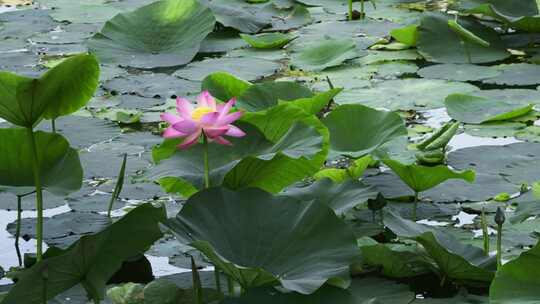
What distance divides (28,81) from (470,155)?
121cm

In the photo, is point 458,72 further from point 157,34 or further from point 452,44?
point 157,34

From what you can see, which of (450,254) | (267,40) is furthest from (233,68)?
(450,254)

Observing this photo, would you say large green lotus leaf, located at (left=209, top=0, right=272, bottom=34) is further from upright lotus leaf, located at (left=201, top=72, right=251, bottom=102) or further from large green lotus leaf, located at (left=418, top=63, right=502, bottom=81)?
upright lotus leaf, located at (left=201, top=72, right=251, bottom=102)

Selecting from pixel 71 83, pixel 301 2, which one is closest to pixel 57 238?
pixel 71 83

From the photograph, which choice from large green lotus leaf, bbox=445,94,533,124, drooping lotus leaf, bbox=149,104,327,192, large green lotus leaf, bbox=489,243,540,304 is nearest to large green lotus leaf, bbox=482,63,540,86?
large green lotus leaf, bbox=445,94,533,124

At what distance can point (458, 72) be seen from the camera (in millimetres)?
3377

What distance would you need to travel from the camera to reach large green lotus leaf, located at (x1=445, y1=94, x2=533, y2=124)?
2.94 m

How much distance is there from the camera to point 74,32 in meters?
3.99

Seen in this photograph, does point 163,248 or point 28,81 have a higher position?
point 28,81

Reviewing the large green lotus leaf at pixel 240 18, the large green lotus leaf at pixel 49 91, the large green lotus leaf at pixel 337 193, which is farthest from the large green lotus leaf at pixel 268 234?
the large green lotus leaf at pixel 240 18

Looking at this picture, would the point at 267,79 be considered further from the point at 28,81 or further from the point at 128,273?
the point at 28,81

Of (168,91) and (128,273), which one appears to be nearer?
(128,273)

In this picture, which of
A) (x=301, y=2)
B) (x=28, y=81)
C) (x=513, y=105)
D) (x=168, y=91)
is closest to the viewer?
(x=28, y=81)

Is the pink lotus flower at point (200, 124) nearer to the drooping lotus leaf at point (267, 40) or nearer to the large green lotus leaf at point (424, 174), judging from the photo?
the large green lotus leaf at point (424, 174)
